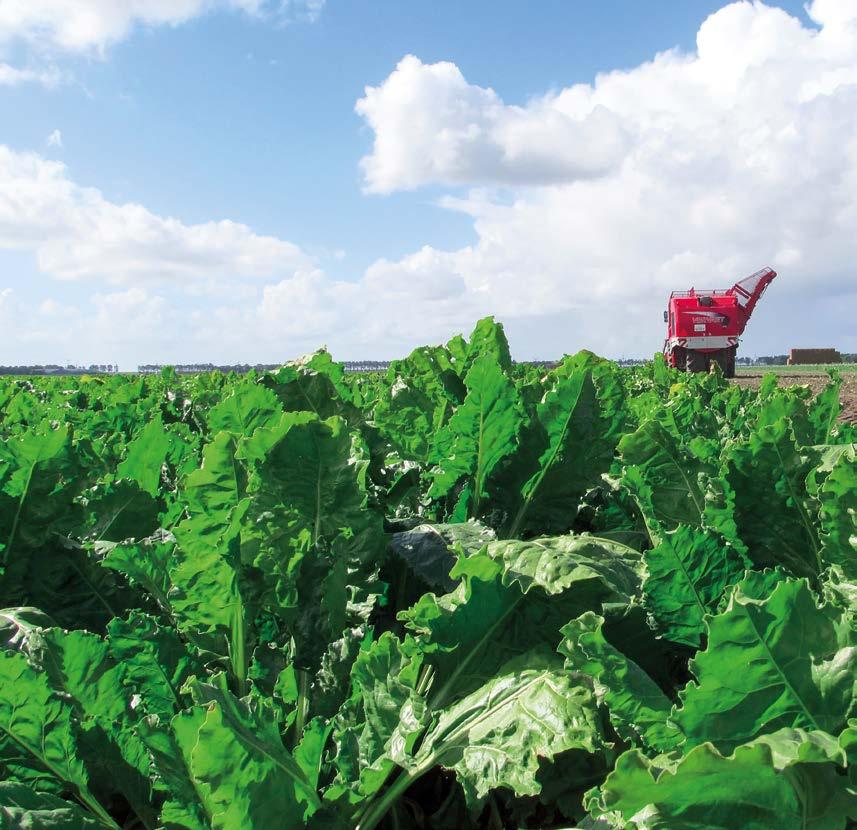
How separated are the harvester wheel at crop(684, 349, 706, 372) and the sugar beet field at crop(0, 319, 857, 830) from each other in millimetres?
28562

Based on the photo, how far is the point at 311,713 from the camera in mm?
1261

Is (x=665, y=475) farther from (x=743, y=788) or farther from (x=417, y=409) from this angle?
(x=417, y=409)

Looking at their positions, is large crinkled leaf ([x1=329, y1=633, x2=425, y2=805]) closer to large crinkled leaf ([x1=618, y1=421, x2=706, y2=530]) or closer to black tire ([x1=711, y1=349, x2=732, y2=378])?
large crinkled leaf ([x1=618, y1=421, x2=706, y2=530])

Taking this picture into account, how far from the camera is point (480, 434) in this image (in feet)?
6.03

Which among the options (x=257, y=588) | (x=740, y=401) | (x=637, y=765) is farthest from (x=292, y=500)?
(x=740, y=401)

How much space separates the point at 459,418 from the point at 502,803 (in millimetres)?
857

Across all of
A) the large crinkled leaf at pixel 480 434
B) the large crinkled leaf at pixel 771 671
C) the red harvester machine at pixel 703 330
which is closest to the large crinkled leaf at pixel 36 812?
the large crinkled leaf at pixel 771 671

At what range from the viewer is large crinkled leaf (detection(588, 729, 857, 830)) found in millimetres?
701

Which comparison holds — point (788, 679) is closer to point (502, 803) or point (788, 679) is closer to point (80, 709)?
point (502, 803)

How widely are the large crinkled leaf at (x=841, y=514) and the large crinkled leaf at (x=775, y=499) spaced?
18 cm

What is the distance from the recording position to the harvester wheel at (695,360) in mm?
28688

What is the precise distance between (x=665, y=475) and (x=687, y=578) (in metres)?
0.36

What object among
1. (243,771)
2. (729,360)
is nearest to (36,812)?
(243,771)

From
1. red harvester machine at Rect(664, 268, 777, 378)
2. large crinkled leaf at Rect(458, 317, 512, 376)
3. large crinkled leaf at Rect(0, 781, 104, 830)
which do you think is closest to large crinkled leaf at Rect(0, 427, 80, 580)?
large crinkled leaf at Rect(0, 781, 104, 830)
